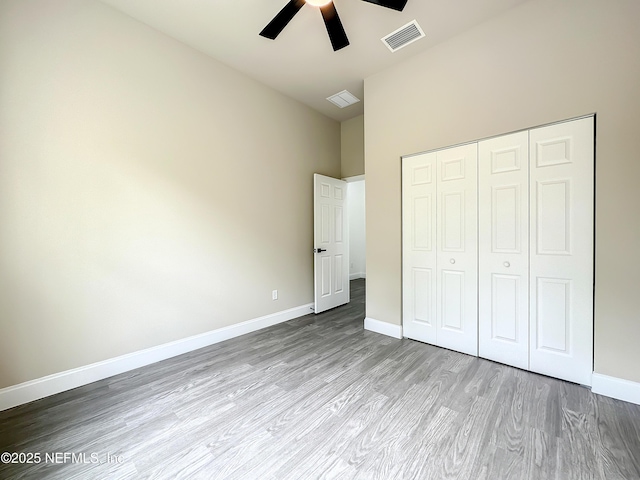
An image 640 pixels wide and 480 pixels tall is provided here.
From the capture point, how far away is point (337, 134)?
468 centimetres

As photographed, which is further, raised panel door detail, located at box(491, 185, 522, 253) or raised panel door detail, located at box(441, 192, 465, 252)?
raised panel door detail, located at box(441, 192, 465, 252)

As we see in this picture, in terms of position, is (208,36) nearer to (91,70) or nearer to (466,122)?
(91,70)

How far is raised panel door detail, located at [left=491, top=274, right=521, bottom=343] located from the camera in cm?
240

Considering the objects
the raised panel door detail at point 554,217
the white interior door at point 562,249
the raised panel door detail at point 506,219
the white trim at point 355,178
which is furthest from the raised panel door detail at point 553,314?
the white trim at point 355,178

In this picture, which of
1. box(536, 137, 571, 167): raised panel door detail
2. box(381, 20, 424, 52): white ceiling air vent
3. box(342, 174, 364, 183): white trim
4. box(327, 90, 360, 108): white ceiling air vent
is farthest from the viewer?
box(342, 174, 364, 183): white trim

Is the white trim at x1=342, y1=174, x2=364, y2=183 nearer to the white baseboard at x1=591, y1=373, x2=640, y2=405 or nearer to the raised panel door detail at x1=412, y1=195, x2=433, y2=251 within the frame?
the raised panel door detail at x1=412, y1=195, x2=433, y2=251

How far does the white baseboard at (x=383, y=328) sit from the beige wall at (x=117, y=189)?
1418 millimetres

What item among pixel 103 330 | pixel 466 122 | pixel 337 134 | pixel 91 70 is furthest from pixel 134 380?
pixel 337 134

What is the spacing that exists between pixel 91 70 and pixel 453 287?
3976mm

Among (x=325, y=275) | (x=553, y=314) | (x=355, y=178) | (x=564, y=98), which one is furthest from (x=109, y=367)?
(x=564, y=98)

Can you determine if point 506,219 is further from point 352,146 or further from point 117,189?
point 117,189

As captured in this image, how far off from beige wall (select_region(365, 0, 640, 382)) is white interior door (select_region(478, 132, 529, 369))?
24cm

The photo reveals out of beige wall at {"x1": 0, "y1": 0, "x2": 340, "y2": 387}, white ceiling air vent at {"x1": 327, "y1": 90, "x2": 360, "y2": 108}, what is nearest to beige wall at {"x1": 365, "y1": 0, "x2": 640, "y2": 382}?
white ceiling air vent at {"x1": 327, "y1": 90, "x2": 360, "y2": 108}

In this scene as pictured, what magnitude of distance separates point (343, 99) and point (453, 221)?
2.47m
